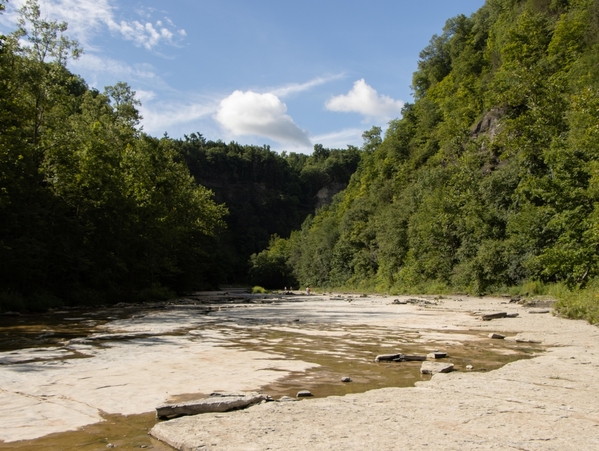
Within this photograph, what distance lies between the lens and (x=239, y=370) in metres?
7.26

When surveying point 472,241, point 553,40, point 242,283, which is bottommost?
point 242,283

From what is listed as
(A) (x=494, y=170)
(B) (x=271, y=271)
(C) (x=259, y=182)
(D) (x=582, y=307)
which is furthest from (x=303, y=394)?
(C) (x=259, y=182)

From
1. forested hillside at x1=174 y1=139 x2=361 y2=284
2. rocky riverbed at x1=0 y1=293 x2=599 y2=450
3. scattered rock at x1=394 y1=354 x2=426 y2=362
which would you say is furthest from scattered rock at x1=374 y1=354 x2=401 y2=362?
forested hillside at x1=174 y1=139 x2=361 y2=284

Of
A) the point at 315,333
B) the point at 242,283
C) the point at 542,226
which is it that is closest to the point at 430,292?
the point at 542,226

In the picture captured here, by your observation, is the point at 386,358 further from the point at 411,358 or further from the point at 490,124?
the point at 490,124

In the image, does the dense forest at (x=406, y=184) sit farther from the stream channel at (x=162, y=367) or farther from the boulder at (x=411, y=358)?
the boulder at (x=411, y=358)

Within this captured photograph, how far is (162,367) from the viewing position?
296 inches

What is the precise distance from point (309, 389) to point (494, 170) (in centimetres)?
4466

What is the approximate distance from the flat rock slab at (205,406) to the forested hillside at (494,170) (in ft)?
59.5

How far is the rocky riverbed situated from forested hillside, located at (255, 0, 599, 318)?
13.5m

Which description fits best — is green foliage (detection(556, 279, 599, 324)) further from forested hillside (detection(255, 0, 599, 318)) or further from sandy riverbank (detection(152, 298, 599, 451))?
sandy riverbank (detection(152, 298, 599, 451))

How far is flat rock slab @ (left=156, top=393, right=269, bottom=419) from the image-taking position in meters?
4.62

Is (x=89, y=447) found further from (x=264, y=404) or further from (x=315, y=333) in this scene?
(x=315, y=333)

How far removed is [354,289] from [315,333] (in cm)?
5484
